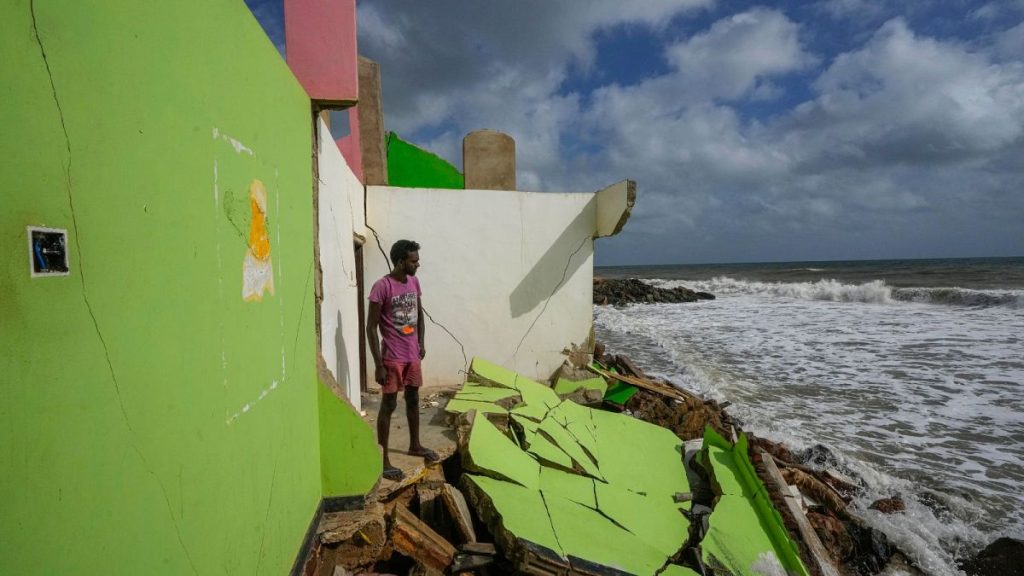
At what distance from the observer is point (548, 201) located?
726 cm

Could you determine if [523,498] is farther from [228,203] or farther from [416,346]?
[228,203]

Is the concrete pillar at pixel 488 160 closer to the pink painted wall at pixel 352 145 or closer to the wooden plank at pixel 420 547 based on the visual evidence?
the pink painted wall at pixel 352 145

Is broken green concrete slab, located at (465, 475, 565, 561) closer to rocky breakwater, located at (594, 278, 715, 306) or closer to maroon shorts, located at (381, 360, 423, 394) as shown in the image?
maroon shorts, located at (381, 360, 423, 394)

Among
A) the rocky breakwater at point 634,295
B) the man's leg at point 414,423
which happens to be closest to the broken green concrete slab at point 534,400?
the man's leg at point 414,423

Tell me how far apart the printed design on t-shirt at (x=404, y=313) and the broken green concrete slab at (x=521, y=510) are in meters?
1.22

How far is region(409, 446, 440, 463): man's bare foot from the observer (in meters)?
3.98

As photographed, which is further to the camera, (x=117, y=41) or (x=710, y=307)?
(x=710, y=307)

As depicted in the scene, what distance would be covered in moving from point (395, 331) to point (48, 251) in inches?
113

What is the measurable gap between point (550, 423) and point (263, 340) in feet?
10.7

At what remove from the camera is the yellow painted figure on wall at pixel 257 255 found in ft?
6.79

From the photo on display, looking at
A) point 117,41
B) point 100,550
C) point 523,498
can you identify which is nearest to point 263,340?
point 100,550

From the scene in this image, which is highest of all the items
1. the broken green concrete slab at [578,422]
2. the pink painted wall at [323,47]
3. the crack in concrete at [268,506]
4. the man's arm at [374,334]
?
the pink painted wall at [323,47]

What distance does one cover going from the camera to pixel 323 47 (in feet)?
9.98

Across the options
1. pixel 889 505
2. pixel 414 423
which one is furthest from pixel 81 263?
pixel 889 505
